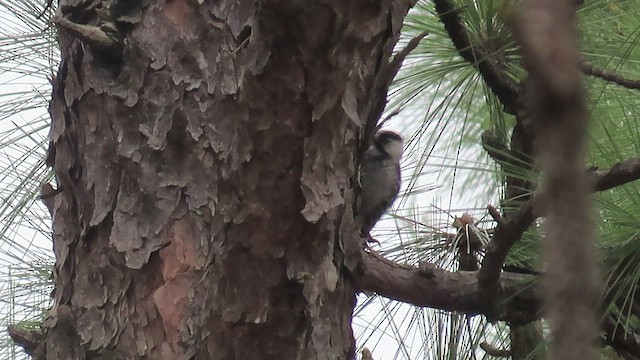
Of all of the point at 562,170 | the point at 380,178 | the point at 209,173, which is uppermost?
the point at 380,178

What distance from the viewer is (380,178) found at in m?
1.47

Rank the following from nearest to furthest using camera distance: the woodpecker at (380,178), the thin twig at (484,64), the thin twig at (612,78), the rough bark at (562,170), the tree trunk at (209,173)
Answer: the rough bark at (562,170) < the tree trunk at (209,173) < the thin twig at (612,78) < the thin twig at (484,64) < the woodpecker at (380,178)

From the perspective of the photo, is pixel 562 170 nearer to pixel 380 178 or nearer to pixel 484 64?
pixel 484 64

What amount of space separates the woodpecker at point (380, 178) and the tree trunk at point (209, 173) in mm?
581

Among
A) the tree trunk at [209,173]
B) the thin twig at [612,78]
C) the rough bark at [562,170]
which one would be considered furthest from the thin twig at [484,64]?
the rough bark at [562,170]

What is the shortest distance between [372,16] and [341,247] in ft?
0.74

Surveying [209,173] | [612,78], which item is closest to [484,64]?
[612,78]

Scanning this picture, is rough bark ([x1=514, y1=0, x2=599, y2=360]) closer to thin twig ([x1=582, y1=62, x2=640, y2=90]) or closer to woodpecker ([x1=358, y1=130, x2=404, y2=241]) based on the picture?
thin twig ([x1=582, y1=62, x2=640, y2=90])

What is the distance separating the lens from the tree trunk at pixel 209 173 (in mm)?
674

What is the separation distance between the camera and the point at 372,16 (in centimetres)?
68

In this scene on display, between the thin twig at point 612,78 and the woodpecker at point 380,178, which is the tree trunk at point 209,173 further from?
the woodpecker at point 380,178

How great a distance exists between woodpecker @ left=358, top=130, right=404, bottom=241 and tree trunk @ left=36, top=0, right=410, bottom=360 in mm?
581

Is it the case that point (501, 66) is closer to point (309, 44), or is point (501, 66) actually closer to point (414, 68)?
point (414, 68)

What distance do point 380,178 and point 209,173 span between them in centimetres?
73
